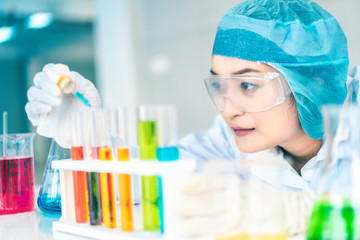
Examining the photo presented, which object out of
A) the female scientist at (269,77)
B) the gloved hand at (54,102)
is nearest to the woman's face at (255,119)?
the female scientist at (269,77)

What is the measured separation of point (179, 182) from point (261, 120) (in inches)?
26.0

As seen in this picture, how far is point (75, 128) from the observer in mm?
1131

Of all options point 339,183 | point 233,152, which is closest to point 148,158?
point 339,183

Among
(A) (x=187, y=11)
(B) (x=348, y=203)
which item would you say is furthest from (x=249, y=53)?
(A) (x=187, y=11)

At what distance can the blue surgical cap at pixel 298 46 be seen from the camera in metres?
1.30

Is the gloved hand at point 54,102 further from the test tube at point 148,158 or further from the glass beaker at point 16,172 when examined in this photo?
the test tube at point 148,158

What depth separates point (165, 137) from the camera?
3.00 feet

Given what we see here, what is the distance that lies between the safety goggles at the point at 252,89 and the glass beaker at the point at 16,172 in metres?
0.66

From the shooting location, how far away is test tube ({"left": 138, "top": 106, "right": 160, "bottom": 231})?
2.91 feet

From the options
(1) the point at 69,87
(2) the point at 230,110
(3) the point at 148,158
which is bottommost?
(3) the point at 148,158

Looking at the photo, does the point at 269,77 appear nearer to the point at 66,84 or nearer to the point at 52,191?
the point at 66,84

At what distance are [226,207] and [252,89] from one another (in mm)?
588

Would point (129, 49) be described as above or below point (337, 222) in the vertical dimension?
above

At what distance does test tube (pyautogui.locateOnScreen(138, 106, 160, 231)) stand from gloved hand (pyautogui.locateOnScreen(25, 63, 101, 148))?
1.37 feet
